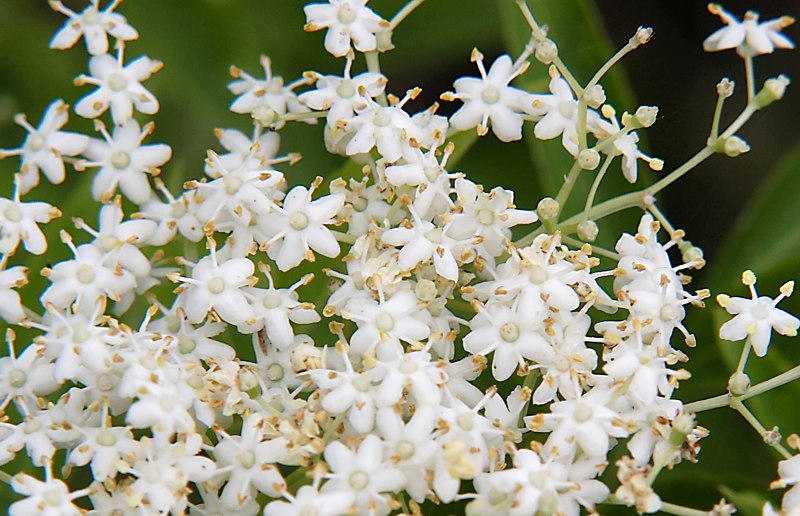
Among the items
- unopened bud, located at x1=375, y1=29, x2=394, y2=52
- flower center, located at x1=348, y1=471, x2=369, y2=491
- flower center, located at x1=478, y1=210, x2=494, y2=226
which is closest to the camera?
flower center, located at x1=348, y1=471, x2=369, y2=491

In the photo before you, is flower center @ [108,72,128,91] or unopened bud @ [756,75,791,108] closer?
unopened bud @ [756,75,791,108]

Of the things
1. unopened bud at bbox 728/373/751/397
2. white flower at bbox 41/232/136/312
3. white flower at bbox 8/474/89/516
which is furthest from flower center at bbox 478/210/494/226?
white flower at bbox 8/474/89/516

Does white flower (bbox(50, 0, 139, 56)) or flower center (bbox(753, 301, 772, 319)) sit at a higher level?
white flower (bbox(50, 0, 139, 56))

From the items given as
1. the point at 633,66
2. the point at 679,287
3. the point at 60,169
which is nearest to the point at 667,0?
the point at 633,66

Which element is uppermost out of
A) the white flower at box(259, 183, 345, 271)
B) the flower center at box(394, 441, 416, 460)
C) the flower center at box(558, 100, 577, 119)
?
the flower center at box(558, 100, 577, 119)

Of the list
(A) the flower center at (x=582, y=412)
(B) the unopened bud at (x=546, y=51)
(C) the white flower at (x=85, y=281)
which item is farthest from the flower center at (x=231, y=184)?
(A) the flower center at (x=582, y=412)

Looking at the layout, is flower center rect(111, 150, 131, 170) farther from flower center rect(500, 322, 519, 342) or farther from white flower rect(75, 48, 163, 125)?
flower center rect(500, 322, 519, 342)

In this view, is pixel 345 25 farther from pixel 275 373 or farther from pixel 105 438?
pixel 105 438
